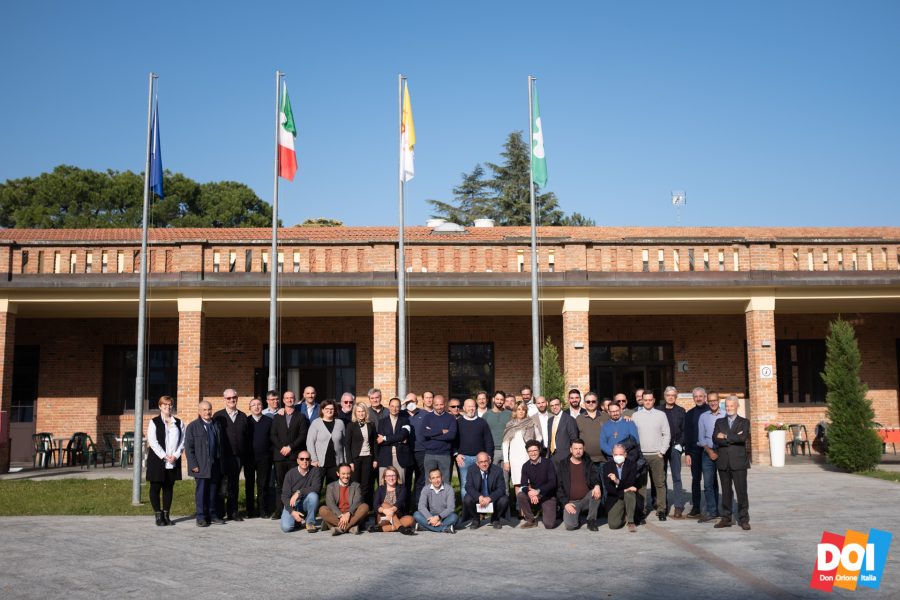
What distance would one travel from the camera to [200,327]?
1759cm

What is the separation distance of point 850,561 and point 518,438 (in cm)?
435

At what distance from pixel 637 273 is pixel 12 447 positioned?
1448 centimetres

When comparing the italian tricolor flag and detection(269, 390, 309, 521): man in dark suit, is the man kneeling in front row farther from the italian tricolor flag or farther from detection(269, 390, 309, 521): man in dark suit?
the italian tricolor flag

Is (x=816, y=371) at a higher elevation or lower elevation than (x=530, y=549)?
higher

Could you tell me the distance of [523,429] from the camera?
36.0 feet

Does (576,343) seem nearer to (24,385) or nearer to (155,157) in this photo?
(155,157)

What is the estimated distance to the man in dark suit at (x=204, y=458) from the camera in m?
10.4

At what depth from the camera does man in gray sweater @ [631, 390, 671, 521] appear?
10.8 meters

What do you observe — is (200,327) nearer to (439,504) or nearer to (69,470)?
(69,470)

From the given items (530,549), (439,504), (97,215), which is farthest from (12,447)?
(97,215)

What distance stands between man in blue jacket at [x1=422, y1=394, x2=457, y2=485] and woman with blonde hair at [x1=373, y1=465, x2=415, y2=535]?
0.85 metres

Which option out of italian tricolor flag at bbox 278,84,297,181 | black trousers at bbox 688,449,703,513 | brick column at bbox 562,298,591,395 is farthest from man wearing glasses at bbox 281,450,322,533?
brick column at bbox 562,298,591,395

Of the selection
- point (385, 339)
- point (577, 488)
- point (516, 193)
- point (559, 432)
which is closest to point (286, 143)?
point (385, 339)

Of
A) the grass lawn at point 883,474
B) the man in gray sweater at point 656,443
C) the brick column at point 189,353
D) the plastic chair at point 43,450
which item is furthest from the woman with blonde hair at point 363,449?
the plastic chair at point 43,450
